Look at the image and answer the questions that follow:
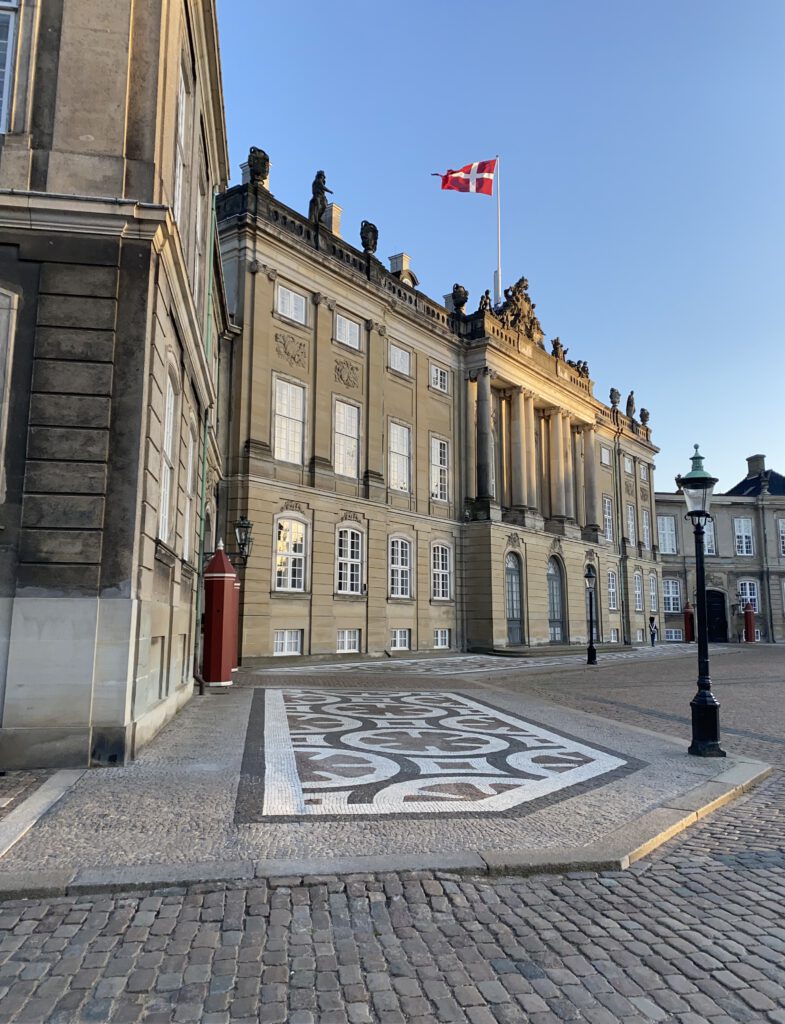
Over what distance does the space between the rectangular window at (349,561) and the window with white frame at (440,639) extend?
6.25 m

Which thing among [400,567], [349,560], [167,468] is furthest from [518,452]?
[167,468]

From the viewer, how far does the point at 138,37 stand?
Answer: 29.8ft

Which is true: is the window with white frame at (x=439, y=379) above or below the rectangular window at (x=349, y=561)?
above

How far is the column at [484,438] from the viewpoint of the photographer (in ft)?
112

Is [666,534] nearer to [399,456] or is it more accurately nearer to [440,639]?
[440,639]

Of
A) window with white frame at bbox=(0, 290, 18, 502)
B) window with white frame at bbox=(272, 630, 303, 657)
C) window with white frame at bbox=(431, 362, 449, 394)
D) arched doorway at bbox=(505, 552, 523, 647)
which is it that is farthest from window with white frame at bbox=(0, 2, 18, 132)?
arched doorway at bbox=(505, 552, 523, 647)

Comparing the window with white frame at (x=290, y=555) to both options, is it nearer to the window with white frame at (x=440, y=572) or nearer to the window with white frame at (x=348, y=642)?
the window with white frame at (x=348, y=642)

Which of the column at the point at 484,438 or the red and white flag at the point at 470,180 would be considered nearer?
the red and white flag at the point at 470,180

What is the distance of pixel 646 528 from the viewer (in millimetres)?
54656

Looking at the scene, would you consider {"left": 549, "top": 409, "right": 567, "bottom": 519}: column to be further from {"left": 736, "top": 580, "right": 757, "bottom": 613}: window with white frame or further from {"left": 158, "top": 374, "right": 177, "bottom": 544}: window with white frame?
{"left": 736, "top": 580, "right": 757, "bottom": 613}: window with white frame

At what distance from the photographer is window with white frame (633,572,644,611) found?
50.2 meters

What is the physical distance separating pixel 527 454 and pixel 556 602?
8302mm

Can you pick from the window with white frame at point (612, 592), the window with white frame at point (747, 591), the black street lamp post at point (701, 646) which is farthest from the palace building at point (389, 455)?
the window with white frame at point (747, 591)

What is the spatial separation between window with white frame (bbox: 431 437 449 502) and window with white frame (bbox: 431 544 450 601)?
2.34 metres
